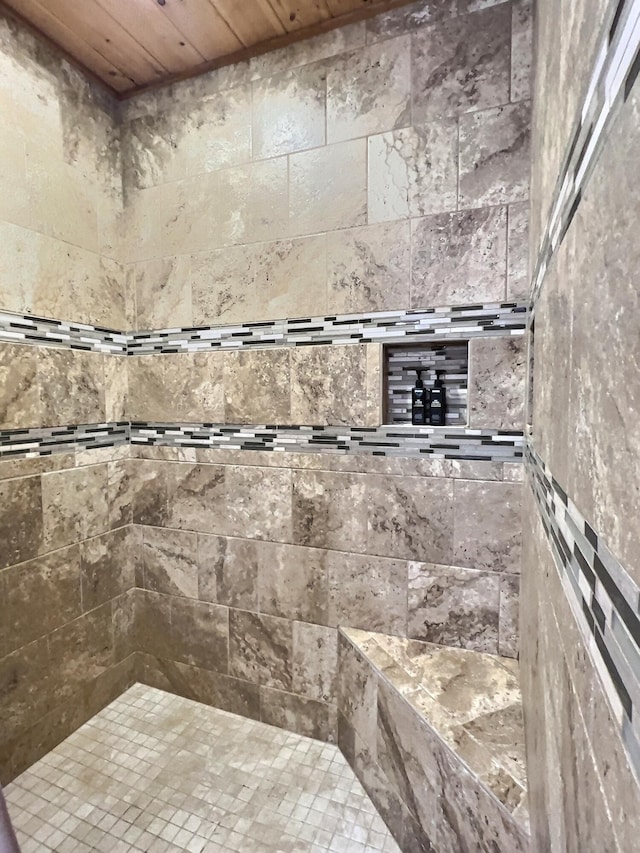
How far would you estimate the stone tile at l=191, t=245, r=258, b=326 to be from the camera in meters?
1.67

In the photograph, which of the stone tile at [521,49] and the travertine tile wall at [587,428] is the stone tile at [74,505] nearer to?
the travertine tile wall at [587,428]

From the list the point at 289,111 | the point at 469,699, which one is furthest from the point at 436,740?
the point at 289,111

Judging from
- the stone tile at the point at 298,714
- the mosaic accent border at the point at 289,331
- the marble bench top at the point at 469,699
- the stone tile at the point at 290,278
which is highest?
the stone tile at the point at 290,278

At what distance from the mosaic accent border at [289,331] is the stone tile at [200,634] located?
1152 millimetres

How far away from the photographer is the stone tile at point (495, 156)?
1298 mm

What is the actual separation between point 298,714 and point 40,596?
1.12 meters

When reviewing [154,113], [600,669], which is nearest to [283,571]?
[600,669]

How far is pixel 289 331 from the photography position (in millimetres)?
1618

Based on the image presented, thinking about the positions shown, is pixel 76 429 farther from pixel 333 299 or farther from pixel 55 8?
pixel 55 8

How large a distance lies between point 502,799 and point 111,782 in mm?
1344

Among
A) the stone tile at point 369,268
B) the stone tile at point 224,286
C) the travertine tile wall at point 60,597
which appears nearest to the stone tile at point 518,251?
the stone tile at point 369,268

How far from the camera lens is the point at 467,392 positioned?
1418 millimetres

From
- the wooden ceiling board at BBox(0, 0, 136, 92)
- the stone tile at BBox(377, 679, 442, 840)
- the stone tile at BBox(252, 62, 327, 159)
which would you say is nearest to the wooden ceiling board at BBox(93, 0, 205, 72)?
the wooden ceiling board at BBox(0, 0, 136, 92)

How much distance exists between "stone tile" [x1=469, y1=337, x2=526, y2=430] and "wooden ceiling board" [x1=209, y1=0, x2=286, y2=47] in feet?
4.45
